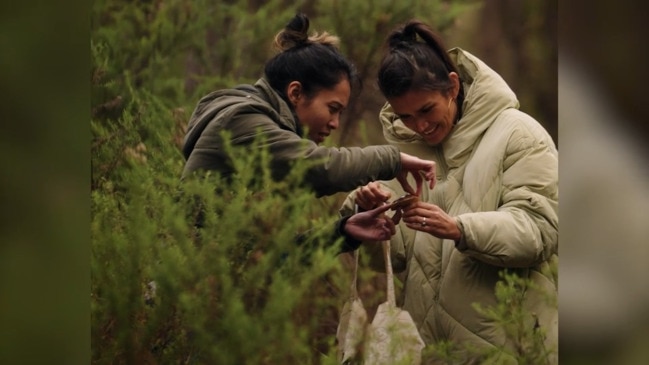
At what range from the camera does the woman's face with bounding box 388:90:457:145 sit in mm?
2797

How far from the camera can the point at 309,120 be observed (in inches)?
115

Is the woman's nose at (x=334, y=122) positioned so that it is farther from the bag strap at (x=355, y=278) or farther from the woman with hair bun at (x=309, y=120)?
the bag strap at (x=355, y=278)

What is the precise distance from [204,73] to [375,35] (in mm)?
596

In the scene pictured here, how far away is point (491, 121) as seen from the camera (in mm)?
2779

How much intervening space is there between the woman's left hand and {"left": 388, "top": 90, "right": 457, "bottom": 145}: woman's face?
0.68 feet

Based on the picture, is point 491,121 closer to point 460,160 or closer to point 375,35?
point 460,160

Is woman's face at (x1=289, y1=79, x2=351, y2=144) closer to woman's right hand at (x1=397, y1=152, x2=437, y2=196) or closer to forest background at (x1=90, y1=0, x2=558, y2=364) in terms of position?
forest background at (x1=90, y1=0, x2=558, y2=364)

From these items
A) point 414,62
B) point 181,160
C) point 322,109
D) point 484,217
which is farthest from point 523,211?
point 181,160

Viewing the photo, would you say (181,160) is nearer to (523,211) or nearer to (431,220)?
(431,220)

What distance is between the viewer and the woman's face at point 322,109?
2.90 meters

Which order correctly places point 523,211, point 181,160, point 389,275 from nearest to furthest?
point 523,211 → point 389,275 → point 181,160

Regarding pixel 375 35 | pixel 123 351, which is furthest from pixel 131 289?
pixel 375 35

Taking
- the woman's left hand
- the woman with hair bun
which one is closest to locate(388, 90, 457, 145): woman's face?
the woman with hair bun

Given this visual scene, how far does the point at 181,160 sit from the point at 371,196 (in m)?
0.67
